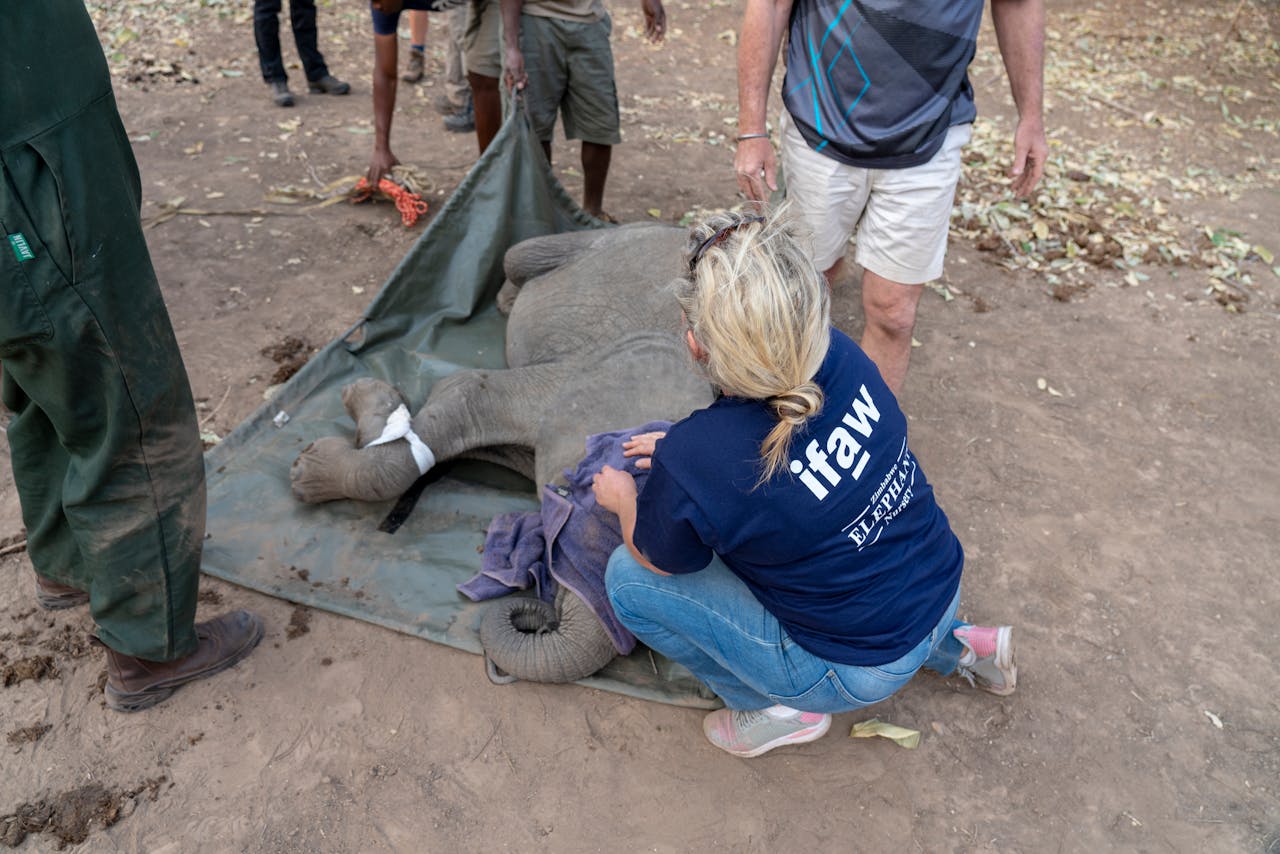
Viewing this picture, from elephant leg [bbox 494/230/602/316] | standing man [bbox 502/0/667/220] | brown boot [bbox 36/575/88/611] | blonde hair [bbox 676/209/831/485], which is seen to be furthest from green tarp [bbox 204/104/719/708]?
blonde hair [bbox 676/209/831/485]

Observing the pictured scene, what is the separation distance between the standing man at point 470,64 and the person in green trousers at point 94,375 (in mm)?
2937

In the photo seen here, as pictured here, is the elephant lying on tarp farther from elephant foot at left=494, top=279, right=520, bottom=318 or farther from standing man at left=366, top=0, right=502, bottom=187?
standing man at left=366, top=0, right=502, bottom=187

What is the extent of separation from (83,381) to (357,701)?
1181 mm

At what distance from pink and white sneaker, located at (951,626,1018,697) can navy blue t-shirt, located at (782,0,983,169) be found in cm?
157

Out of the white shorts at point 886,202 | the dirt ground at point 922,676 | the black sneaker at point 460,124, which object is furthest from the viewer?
the black sneaker at point 460,124

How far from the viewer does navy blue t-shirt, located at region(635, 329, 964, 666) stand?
75.0 inches

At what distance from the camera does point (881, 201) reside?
3.27 meters

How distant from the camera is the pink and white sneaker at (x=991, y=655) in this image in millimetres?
2725

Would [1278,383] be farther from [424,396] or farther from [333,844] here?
[333,844]

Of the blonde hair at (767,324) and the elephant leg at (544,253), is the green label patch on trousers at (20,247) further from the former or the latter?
the elephant leg at (544,253)

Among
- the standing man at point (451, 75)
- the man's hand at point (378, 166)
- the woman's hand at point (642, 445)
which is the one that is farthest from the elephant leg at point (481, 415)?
the standing man at point (451, 75)

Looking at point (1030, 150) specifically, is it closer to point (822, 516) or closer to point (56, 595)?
point (822, 516)

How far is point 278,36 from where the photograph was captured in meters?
6.77

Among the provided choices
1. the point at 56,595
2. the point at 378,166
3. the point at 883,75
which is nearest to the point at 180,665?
the point at 56,595
